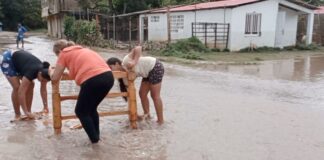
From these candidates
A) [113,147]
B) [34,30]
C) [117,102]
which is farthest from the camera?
[34,30]

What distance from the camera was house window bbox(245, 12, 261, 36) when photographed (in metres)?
24.1

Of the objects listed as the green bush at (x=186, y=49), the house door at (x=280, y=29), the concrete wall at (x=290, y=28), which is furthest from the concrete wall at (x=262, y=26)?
the concrete wall at (x=290, y=28)

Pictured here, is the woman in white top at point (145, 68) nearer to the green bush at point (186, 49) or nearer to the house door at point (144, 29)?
the green bush at point (186, 49)

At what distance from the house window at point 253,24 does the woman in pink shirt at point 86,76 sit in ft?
65.6

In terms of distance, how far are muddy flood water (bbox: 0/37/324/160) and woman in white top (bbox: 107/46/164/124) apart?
1.86 ft

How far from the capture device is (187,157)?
533 cm

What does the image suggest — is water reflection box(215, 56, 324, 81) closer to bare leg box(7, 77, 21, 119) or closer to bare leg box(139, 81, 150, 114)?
bare leg box(139, 81, 150, 114)

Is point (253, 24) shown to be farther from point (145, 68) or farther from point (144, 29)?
point (145, 68)

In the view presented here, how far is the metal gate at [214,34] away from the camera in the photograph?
78.0 feet

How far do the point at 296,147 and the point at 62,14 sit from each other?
118 feet

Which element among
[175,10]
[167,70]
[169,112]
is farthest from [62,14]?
[169,112]

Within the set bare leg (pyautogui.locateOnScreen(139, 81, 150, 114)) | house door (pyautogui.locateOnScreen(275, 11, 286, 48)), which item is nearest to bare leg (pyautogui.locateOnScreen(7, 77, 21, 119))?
bare leg (pyautogui.locateOnScreen(139, 81, 150, 114))

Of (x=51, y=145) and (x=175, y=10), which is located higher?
(x=175, y=10)

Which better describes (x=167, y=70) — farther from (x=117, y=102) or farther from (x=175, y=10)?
(x=175, y=10)
